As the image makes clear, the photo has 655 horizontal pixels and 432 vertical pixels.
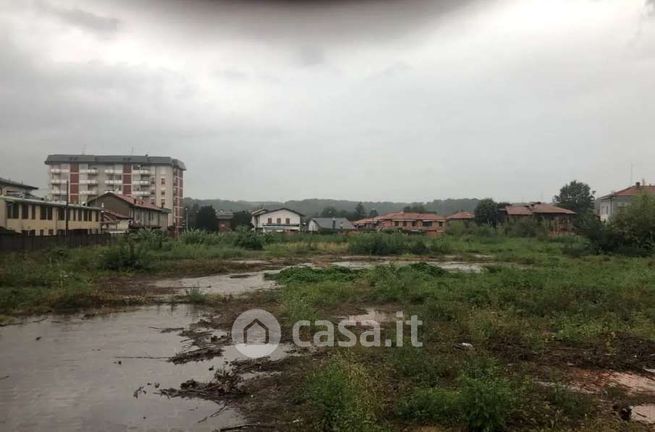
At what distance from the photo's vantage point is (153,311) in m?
11.1

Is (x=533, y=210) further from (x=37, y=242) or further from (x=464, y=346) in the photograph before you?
(x=464, y=346)

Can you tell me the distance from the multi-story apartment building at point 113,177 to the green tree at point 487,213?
46.9 m

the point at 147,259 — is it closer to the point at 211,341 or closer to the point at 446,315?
the point at 211,341

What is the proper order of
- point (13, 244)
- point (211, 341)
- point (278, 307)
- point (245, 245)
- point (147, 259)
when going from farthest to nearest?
point (245, 245) → point (13, 244) → point (147, 259) → point (278, 307) → point (211, 341)

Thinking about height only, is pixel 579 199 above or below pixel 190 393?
above

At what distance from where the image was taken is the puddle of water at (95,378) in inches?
185

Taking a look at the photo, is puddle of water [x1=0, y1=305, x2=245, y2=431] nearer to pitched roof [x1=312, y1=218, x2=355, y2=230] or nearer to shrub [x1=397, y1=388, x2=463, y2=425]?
shrub [x1=397, y1=388, x2=463, y2=425]

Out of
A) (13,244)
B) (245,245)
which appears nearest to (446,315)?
(13,244)

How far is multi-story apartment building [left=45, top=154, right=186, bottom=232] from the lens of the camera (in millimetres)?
77125

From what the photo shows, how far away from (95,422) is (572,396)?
4863 mm

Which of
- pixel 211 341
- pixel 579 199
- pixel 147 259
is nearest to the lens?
pixel 211 341

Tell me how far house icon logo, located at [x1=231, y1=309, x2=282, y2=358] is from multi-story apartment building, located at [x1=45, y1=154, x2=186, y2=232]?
69727 mm

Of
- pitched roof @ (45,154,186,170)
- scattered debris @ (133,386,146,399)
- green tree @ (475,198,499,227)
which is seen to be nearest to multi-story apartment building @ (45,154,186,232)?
pitched roof @ (45,154,186,170)

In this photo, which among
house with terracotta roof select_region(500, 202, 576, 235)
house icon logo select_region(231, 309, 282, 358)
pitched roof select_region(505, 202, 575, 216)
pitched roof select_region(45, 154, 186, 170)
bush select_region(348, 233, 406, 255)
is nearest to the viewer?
house icon logo select_region(231, 309, 282, 358)
